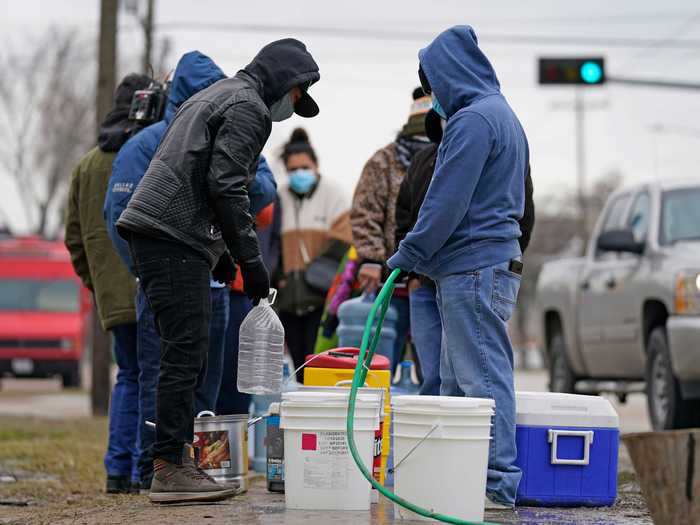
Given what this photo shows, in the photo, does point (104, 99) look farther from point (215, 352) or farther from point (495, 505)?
point (495, 505)

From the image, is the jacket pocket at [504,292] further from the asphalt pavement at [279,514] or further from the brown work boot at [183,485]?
the brown work boot at [183,485]

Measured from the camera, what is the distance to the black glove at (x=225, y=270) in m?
7.03

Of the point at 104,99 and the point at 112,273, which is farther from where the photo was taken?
the point at 104,99

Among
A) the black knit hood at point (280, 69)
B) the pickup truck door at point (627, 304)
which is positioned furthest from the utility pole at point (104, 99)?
the black knit hood at point (280, 69)

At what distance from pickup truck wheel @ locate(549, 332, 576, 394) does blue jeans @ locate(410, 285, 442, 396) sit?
7132 mm

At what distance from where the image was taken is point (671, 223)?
39.3ft

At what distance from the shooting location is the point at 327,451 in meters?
6.21

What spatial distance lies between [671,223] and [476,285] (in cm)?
608

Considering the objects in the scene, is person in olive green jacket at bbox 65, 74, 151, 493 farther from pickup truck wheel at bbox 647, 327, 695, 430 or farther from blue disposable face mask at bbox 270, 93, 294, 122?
pickup truck wheel at bbox 647, 327, 695, 430

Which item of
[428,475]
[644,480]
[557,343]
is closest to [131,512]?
[428,475]

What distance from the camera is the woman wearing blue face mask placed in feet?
32.1

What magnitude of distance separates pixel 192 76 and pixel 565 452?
274 centimetres

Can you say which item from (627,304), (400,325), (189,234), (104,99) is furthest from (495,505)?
(104,99)

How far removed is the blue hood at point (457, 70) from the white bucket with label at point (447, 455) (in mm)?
1453
